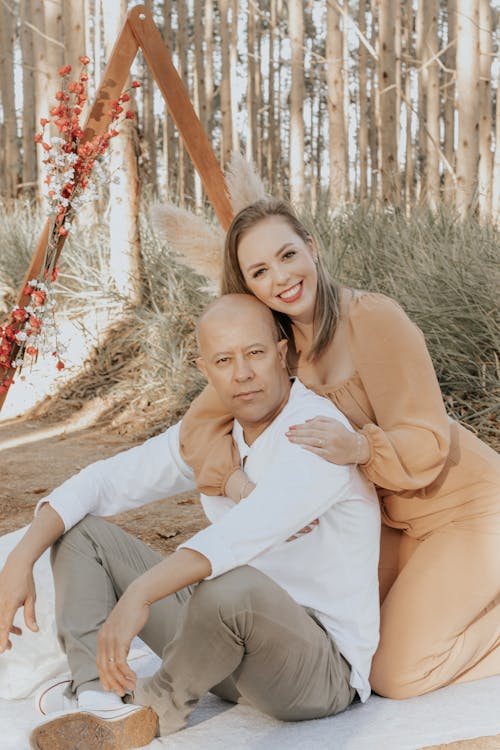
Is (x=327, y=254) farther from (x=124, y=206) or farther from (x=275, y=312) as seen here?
(x=275, y=312)

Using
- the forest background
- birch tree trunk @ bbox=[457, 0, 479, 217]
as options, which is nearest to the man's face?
the forest background

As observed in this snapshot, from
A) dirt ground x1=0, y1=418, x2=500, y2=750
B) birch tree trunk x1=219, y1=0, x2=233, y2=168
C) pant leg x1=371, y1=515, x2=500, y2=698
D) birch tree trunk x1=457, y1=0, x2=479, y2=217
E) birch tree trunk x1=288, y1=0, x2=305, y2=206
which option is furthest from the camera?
birch tree trunk x1=219, y1=0, x2=233, y2=168

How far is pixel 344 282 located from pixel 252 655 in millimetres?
4259

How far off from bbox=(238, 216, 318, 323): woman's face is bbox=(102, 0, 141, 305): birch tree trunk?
4.84 m

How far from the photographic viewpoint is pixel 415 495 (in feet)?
7.53

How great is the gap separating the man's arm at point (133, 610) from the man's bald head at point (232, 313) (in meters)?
0.54

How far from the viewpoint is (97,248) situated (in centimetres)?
811

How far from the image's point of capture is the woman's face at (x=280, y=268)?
2.25m

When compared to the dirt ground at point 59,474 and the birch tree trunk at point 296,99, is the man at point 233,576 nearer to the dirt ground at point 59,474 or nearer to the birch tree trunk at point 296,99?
the dirt ground at point 59,474

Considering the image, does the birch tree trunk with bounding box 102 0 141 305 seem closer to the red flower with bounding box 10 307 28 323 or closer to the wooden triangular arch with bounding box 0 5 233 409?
the wooden triangular arch with bounding box 0 5 233 409

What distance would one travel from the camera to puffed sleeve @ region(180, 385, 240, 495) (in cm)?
220

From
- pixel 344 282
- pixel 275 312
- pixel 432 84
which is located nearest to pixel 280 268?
pixel 275 312

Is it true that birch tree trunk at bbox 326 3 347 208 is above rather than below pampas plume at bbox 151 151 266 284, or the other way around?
above

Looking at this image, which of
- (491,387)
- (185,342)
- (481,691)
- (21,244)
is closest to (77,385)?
(185,342)
